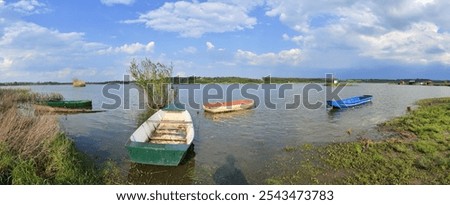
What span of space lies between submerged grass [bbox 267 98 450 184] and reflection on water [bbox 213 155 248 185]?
40.9 inches

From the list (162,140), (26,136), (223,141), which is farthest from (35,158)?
(223,141)

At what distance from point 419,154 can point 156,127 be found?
1203cm

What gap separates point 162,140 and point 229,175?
4.44 meters

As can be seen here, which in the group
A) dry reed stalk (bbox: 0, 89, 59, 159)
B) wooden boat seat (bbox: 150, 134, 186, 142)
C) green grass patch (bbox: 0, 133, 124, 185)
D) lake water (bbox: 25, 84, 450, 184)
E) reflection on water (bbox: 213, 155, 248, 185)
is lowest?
reflection on water (bbox: 213, 155, 248, 185)

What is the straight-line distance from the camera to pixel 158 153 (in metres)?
11.1

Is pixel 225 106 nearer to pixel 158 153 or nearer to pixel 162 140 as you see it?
pixel 162 140

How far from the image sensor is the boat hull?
1104 cm

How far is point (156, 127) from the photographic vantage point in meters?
16.7

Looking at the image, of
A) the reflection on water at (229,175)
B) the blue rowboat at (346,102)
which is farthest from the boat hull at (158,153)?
the blue rowboat at (346,102)

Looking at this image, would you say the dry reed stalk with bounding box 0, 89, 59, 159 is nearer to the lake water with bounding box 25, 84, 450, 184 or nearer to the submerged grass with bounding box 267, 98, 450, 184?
the lake water with bounding box 25, 84, 450, 184

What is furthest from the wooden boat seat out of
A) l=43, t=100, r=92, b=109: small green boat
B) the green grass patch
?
l=43, t=100, r=92, b=109: small green boat

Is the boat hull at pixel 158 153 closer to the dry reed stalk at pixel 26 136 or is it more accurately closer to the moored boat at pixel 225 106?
the dry reed stalk at pixel 26 136

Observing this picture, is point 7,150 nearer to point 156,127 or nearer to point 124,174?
point 124,174

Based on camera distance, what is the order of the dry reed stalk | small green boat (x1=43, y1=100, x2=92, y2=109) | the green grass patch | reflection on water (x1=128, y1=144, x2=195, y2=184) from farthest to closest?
1. small green boat (x1=43, y1=100, x2=92, y2=109)
2. reflection on water (x1=128, y1=144, x2=195, y2=184)
3. the dry reed stalk
4. the green grass patch
